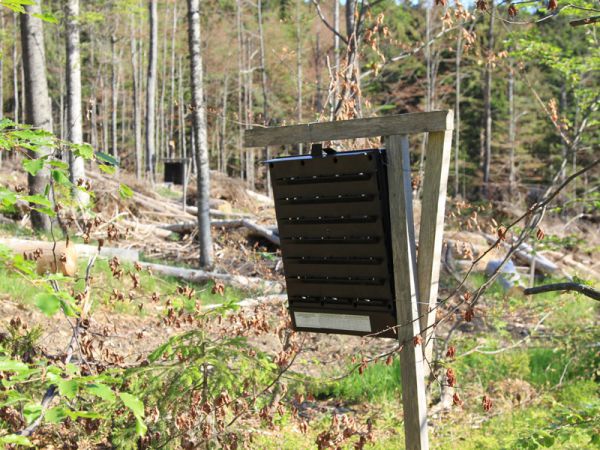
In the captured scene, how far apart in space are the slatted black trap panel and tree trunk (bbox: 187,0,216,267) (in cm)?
737

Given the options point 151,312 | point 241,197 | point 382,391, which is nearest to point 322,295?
point 382,391

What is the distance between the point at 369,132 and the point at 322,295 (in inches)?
32.4

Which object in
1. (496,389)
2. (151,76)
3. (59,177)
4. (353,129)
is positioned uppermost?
(151,76)

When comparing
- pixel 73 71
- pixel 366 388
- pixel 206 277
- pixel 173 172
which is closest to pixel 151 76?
pixel 173 172

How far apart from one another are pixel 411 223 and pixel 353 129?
0.52 m

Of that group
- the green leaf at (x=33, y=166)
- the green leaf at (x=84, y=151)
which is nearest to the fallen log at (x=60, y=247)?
the green leaf at (x=84, y=151)

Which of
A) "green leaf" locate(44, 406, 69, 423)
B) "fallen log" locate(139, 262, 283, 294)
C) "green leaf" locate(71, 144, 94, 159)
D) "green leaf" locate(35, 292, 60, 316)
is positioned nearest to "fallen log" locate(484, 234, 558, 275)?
"fallen log" locate(139, 262, 283, 294)

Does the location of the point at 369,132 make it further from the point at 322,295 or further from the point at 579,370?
the point at 579,370

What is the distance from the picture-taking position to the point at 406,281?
315cm

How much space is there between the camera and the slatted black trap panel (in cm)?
309

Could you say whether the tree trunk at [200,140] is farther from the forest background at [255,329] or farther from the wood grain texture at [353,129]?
the wood grain texture at [353,129]

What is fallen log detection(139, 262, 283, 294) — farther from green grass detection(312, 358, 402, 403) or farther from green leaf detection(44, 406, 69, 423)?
green leaf detection(44, 406, 69, 423)

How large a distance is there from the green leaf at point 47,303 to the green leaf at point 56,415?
0.50 meters

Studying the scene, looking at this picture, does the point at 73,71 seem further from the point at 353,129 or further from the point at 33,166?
the point at 33,166
